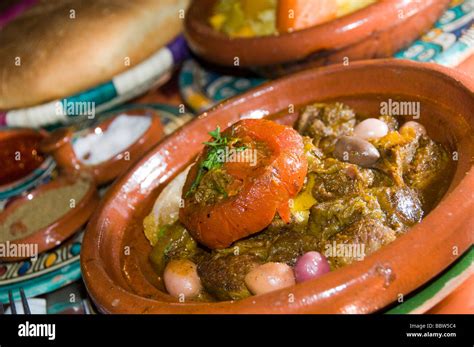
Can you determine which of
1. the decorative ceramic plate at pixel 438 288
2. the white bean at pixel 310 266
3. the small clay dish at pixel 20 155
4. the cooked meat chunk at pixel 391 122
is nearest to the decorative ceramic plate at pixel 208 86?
the small clay dish at pixel 20 155

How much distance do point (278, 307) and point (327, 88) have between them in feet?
4.43

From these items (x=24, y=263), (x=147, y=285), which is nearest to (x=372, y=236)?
(x=147, y=285)

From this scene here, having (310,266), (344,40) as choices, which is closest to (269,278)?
(310,266)

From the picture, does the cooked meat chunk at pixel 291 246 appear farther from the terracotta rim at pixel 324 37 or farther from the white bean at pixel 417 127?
the terracotta rim at pixel 324 37

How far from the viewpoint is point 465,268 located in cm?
171

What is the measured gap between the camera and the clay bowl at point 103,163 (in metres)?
3.38

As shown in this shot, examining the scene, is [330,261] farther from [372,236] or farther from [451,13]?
[451,13]

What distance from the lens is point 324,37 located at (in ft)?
10.1

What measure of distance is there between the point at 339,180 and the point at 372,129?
0.35 m

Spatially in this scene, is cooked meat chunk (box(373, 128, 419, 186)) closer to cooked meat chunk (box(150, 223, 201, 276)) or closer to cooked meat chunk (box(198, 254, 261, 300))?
cooked meat chunk (box(198, 254, 261, 300))

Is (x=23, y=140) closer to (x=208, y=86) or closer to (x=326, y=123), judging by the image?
(x=208, y=86)

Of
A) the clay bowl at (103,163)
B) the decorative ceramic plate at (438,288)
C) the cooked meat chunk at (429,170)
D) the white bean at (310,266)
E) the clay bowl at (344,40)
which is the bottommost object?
the clay bowl at (103,163)

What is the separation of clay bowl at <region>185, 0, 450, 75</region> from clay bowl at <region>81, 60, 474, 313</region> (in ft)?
1.60

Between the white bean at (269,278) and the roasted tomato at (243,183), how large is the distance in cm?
16
